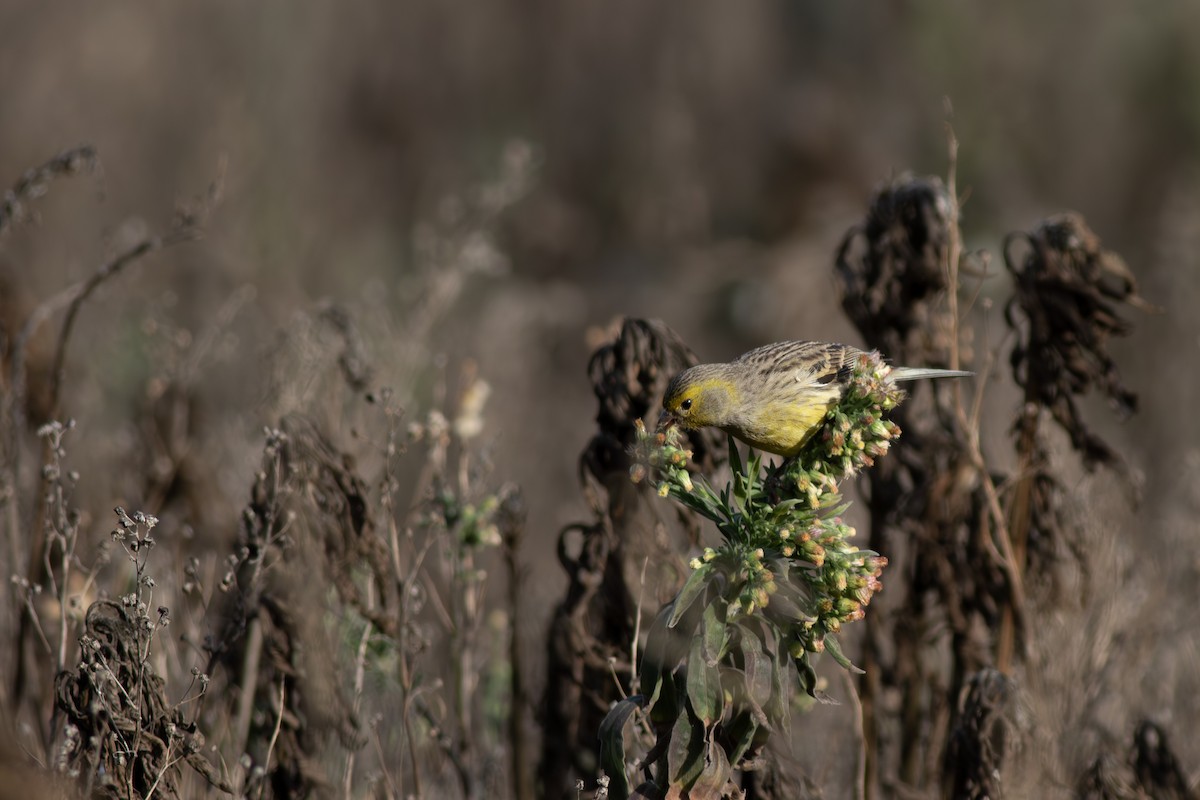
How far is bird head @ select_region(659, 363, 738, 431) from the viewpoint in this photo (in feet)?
11.9

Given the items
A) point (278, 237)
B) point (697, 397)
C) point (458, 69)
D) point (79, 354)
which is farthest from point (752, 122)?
point (697, 397)

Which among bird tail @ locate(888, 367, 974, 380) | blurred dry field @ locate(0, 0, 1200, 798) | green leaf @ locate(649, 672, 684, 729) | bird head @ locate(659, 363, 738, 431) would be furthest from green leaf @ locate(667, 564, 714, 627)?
bird tail @ locate(888, 367, 974, 380)

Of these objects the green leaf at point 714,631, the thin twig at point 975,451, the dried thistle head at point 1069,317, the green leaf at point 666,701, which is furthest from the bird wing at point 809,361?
the green leaf at point 666,701

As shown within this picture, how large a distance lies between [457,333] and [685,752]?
851cm

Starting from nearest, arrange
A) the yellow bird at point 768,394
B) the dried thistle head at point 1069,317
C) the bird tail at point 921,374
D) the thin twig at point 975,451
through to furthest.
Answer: the yellow bird at point 768,394, the bird tail at point 921,374, the thin twig at point 975,451, the dried thistle head at point 1069,317

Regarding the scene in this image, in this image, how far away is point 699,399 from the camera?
Answer: 144 inches

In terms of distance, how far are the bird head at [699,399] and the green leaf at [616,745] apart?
3.12 ft

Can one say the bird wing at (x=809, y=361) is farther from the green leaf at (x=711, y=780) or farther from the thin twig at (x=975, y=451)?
the green leaf at (x=711, y=780)

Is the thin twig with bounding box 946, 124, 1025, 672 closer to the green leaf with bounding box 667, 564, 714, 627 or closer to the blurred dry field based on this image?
the blurred dry field

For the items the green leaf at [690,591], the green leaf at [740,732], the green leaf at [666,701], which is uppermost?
the green leaf at [690,591]

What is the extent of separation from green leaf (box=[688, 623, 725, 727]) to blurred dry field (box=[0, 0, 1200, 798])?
2.38 ft

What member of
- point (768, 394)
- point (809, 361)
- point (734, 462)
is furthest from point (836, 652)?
point (809, 361)

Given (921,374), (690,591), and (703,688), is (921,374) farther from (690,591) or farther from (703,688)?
(703,688)

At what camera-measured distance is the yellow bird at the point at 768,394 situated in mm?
3510
